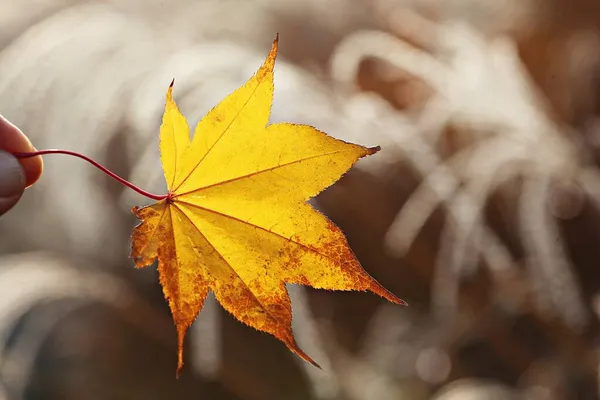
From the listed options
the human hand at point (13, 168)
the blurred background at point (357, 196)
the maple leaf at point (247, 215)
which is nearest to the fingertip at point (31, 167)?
the human hand at point (13, 168)

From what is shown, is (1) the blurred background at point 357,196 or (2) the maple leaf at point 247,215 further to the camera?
(1) the blurred background at point 357,196

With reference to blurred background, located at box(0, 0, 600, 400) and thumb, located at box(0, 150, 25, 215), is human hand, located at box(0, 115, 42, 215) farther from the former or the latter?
blurred background, located at box(0, 0, 600, 400)

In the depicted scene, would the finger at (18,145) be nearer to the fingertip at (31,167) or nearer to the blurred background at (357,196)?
the fingertip at (31,167)

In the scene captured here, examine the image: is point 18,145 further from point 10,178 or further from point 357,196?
point 357,196

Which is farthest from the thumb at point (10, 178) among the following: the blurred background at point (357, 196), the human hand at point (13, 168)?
the blurred background at point (357, 196)

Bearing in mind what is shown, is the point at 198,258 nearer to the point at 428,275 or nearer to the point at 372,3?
the point at 428,275

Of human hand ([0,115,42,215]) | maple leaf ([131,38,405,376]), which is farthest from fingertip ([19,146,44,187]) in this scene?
maple leaf ([131,38,405,376])
